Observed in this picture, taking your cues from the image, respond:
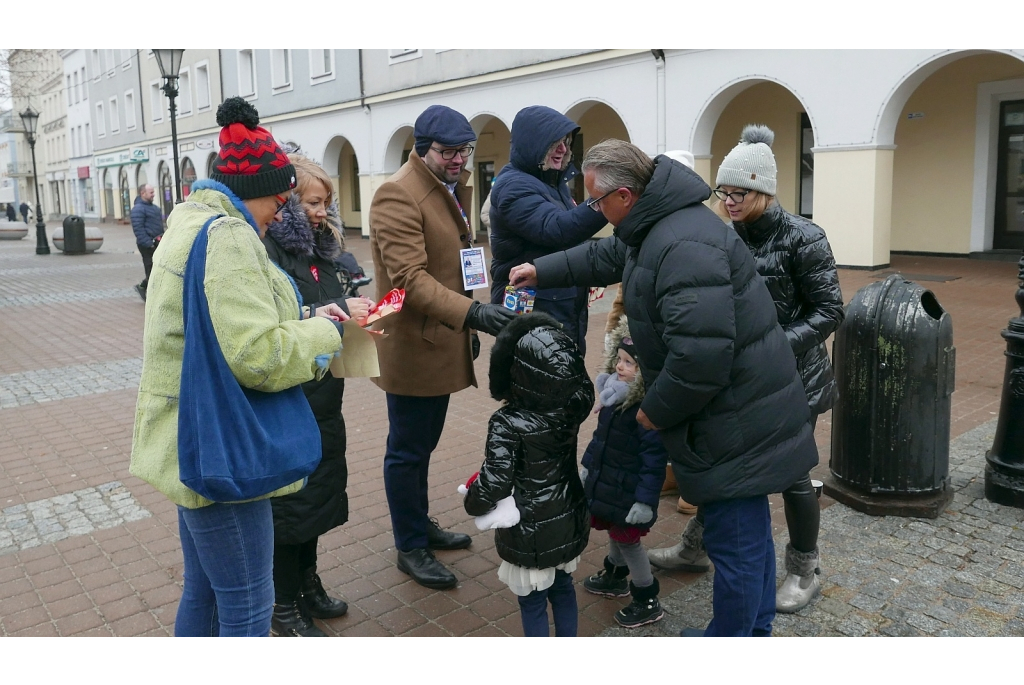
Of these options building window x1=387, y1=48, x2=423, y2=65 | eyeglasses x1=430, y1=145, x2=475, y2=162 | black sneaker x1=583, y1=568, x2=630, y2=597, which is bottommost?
black sneaker x1=583, y1=568, x2=630, y2=597

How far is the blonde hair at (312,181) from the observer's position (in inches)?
130

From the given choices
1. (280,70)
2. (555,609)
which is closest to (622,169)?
(555,609)

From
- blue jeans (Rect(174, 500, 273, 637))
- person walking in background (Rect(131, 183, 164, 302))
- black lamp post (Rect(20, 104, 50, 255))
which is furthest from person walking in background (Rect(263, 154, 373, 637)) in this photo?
black lamp post (Rect(20, 104, 50, 255))

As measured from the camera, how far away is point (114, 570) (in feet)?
13.3

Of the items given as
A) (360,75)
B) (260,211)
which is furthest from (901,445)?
(360,75)

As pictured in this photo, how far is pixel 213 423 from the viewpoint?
2.16 meters

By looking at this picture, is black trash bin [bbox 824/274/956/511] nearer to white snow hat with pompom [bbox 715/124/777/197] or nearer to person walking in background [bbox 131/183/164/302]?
white snow hat with pompom [bbox 715/124/777/197]

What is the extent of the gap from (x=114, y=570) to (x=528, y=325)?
261 centimetres

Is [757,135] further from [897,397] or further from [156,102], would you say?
[156,102]

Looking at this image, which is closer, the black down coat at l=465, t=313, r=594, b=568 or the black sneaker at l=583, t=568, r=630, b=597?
the black down coat at l=465, t=313, r=594, b=568

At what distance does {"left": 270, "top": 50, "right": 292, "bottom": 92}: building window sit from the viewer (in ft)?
94.1

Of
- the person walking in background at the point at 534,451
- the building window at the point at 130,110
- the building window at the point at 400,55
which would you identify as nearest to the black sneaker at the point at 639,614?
the person walking in background at the point at 534,451

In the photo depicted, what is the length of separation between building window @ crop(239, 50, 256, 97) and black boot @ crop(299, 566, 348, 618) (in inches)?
1209

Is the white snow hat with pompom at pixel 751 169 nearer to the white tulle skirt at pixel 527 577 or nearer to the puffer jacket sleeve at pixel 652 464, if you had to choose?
the puffer jacket sleeve at pixel 652 464
